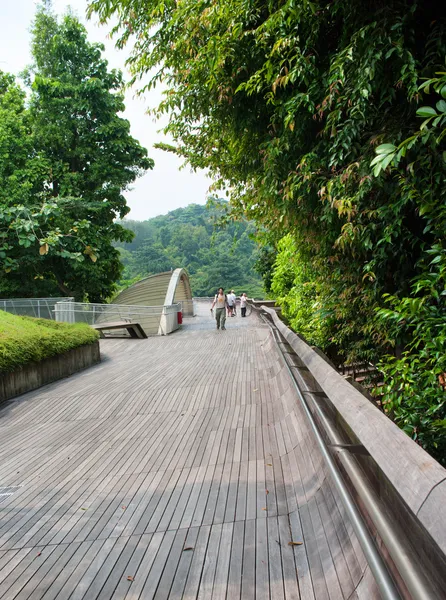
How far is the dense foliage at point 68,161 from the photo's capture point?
2316 centimetres

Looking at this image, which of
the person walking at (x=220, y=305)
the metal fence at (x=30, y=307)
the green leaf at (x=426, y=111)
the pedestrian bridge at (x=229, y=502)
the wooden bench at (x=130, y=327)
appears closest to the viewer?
the pedestrian bridge at (x=229, y=502)

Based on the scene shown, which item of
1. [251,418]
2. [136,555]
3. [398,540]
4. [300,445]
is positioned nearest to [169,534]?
[136,555]

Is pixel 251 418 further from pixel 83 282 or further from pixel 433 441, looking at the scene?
pixel 83 282

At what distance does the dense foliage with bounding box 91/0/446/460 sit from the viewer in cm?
398

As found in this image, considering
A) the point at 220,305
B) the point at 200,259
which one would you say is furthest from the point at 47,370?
the point at 200,259

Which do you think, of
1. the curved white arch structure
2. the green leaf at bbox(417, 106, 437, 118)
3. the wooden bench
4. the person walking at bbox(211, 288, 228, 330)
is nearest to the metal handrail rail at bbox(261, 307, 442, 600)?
the green leaf at bbox(417, 106, 437, 118)

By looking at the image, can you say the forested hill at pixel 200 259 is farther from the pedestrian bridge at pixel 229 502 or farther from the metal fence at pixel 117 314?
the pedestrian bridge at pixel 229 502

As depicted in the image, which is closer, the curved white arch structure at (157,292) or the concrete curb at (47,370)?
the concrete curb at (47,370)

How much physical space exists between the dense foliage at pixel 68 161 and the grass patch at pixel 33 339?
33.7 feet

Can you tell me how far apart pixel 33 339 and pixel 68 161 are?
67.2 ft

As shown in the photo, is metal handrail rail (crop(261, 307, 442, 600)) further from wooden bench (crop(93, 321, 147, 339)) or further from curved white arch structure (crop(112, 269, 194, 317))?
curved white arch structure (crop(112, 269, 194, 317))

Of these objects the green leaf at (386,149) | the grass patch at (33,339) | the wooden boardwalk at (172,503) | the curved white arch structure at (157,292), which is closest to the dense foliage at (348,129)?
the green leaf at (386,149)

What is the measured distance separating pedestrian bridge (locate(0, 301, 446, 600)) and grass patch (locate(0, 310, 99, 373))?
1848 millimetres

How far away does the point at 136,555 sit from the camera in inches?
111
